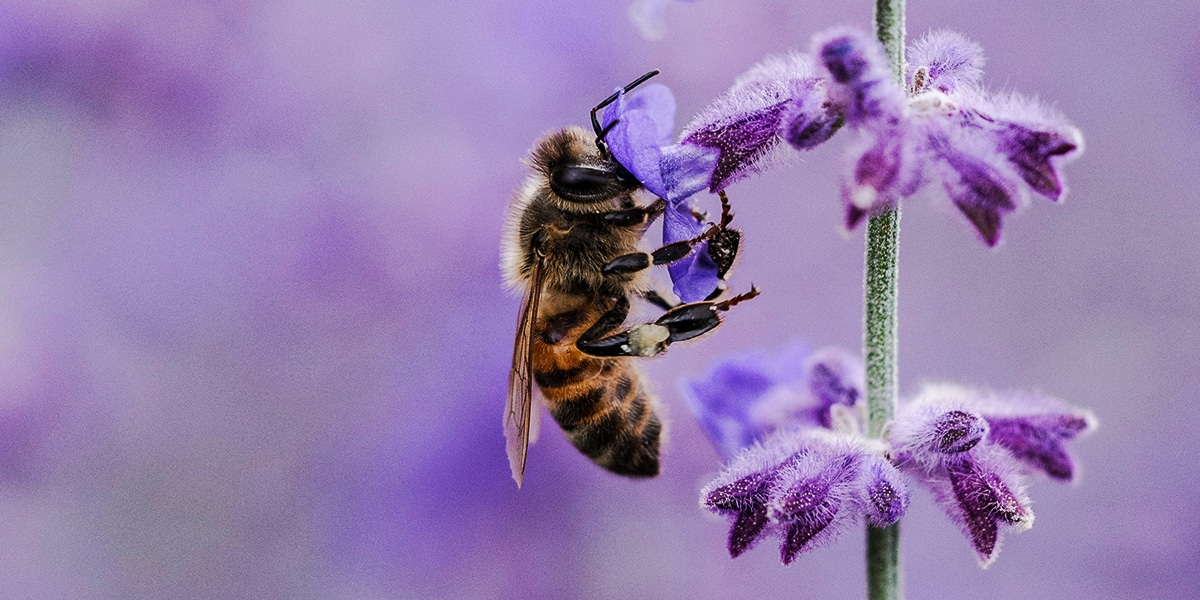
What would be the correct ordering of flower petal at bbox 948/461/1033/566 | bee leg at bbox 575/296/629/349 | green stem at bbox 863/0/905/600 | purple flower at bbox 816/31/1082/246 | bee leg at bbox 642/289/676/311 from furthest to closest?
bee leg at bbox 642/289/676/311, bee leg at bbox 575/296/629/349, flower petal at bbox 948/461/1033/566, green stem at bbox 863/0/905/600, purple flower at bbox 816/31/1082/246

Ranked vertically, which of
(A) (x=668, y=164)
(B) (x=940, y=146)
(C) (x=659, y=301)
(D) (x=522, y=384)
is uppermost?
(B) (x=940, y=146)

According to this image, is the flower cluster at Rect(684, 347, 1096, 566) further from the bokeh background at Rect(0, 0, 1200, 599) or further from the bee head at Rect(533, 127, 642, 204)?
the bokeh background at Rect(0, 0, 1200, 599)

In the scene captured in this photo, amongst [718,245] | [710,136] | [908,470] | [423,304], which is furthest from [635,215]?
[423,304]

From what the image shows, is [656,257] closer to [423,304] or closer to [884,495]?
[884,495]

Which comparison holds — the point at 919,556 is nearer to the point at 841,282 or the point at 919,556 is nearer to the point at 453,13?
the point at 841,282

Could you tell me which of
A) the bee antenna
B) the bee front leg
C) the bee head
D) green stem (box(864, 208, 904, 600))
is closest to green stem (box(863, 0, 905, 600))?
green stem (box(864, 208, 904, 600))

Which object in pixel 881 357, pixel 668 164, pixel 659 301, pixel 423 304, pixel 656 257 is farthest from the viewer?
pixel 423 304
